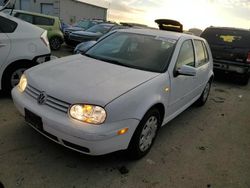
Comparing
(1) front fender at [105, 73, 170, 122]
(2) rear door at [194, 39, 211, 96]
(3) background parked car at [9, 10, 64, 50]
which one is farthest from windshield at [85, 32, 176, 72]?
(3) background parked car at [9, 10, 64, 50]

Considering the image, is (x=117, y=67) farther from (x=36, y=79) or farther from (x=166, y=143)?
(x=166, y=143)

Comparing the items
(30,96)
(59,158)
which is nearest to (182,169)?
(59,158)

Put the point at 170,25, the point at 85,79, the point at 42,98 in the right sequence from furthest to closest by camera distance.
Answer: the point at 170,25
the point at 85,79
the point at 42,98

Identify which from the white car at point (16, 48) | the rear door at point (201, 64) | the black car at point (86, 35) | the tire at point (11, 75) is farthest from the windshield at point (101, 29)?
the tire at point (11, 75)

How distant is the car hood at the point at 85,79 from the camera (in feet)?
8.68

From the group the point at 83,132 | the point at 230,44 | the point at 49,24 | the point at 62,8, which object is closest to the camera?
the point at 83,132

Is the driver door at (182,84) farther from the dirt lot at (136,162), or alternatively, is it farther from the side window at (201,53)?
the dirt lot at (136,162)

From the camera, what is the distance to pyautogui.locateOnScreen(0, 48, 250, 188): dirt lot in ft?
8.98

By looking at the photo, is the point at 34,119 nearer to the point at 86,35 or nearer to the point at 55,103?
the point at 55,103

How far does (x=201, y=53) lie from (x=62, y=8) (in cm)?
2487

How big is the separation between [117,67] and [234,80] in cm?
695

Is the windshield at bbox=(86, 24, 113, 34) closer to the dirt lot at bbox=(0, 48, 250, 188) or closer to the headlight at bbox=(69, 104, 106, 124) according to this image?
the dirt lot at bbox=(0, 48, 250, 188)

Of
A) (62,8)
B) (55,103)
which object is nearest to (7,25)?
(55,103)

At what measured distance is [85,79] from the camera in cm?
296
